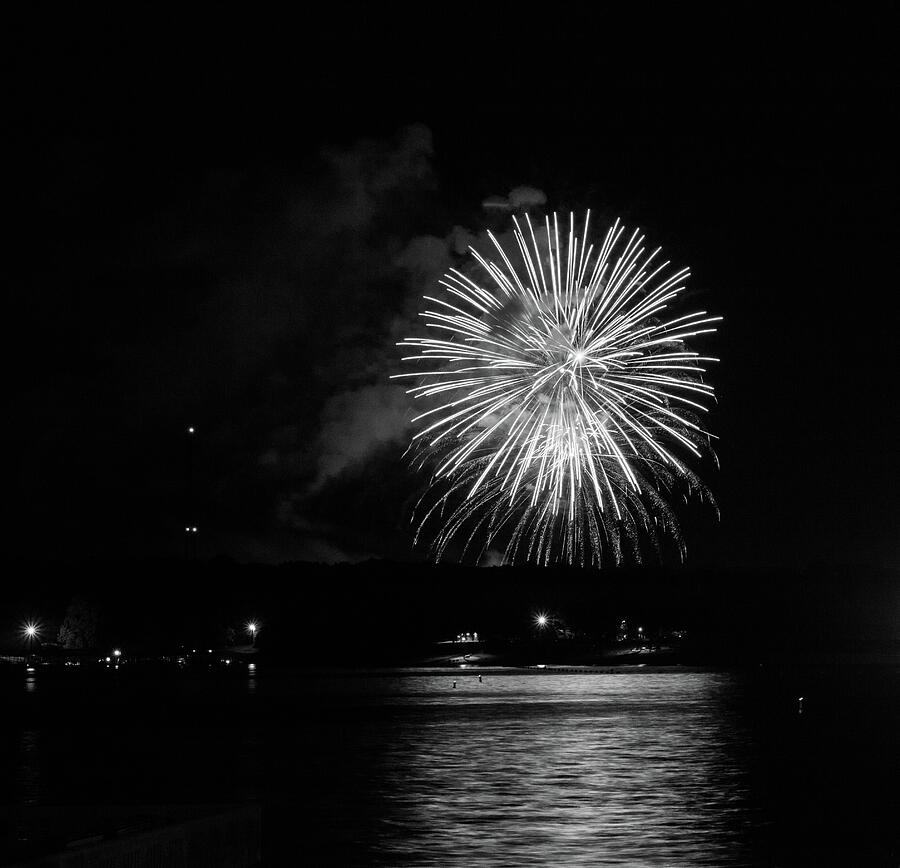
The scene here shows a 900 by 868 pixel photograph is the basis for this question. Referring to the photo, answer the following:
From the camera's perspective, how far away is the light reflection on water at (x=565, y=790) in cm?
2492

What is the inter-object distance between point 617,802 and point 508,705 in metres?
53.8

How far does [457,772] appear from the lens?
40.1m

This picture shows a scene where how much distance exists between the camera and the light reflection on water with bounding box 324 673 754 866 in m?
24.9

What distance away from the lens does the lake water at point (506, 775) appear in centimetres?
2594

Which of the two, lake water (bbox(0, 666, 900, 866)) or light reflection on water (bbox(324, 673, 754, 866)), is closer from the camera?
light reflection on water (bbox(324, 673, 754, 866))

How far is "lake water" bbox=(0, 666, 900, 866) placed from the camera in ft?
85.1

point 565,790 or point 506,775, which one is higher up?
point 506,775

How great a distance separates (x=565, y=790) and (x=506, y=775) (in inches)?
180

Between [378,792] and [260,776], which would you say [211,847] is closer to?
[378,792]

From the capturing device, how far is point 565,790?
113ft

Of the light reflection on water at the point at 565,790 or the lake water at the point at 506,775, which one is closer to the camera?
the light reflection on water at the point at 565,790

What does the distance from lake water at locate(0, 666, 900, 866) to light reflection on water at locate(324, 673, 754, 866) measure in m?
0.09

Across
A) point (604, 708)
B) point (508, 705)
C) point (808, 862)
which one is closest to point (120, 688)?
point (508, 705)

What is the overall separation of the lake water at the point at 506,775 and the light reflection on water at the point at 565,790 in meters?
0.09
